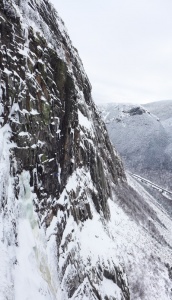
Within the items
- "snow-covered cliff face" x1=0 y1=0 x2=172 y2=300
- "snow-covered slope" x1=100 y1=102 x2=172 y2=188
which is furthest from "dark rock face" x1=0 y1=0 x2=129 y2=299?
"snow-covered slope" x1=100 y1=102 x2=172 y2=188

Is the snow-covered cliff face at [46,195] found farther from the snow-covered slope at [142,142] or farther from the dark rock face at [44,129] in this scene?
the snow-covered slope at [142,142]

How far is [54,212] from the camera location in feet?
55.3

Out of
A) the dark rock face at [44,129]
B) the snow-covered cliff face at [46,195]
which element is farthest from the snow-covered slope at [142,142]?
the dark rock face at [44,129]

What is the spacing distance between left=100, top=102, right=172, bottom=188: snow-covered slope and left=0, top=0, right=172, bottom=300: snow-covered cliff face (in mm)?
71331

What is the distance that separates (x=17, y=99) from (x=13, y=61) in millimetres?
2271

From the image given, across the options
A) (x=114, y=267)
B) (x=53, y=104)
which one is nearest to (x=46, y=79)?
(x=53, y=104)

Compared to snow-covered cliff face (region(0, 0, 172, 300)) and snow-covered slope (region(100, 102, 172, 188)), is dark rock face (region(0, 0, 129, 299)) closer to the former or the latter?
snow-covered cliff face (region(0, 0, 172, 300))

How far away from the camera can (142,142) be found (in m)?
122

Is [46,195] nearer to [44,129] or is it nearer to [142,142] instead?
[44,129]

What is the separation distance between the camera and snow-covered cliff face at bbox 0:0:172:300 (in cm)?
1320

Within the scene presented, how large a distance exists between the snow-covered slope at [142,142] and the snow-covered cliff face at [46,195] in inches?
2808

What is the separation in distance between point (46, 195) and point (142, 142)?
357ft

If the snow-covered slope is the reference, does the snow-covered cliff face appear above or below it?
below

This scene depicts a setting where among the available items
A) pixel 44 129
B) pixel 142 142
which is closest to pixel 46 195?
pixel 44 129
